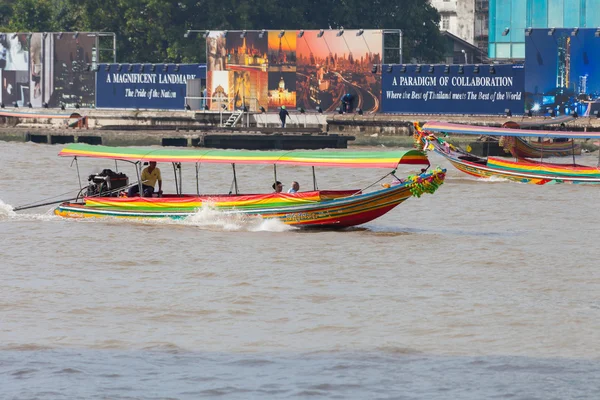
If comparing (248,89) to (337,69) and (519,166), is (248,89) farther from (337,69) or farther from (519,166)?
(519,166)

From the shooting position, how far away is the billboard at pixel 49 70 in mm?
62281

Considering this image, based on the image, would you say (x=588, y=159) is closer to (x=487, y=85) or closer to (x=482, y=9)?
(x=487, y=85)

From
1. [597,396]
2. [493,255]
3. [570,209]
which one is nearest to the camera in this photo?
[597,396]

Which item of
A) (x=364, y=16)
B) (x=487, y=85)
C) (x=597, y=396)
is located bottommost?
(x=597, y=396)

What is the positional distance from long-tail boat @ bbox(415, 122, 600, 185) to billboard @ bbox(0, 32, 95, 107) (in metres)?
30.7

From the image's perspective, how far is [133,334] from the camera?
14242 mm

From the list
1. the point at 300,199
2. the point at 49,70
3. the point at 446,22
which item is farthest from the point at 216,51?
the point at 300,199

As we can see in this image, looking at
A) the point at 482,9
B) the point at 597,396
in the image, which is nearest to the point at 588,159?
the point at 597,396

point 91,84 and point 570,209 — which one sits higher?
point 91,84

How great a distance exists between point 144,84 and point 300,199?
38.3 m

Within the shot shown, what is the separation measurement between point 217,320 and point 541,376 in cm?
438

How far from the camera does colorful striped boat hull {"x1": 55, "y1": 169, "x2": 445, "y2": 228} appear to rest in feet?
71.8

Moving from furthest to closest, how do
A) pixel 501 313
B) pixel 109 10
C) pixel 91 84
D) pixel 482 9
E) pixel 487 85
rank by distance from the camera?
pixel 482 9 → pixel 109 10 → pixel 91 84 → pixel 487 85 → pixel 501 313

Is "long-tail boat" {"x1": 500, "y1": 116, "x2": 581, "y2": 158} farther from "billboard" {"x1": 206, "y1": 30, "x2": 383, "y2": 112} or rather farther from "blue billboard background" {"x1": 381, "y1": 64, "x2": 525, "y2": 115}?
"billboard" {"x1": 206, "y1": 30, "x2": 383, "y2": 112}
